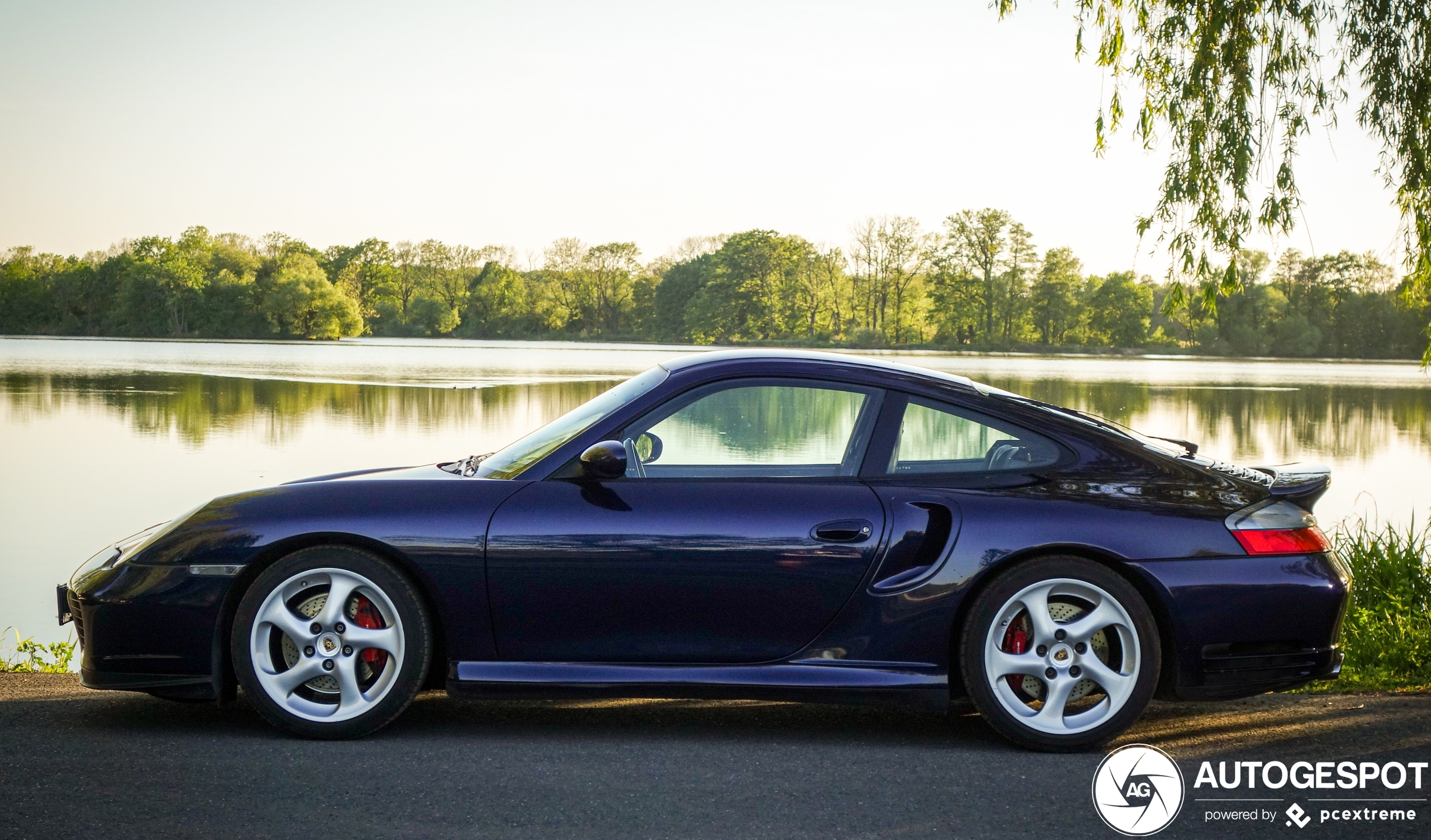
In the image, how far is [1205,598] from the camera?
12.2 feet

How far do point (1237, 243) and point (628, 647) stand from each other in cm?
594

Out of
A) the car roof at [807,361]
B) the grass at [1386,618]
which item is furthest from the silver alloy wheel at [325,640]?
the grass at [1386,618]

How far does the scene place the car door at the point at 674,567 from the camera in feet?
12.1

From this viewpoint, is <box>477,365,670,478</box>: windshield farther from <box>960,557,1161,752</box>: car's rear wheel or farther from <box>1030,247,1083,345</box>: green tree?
<box>1030,247,1083,345</box>: green tree

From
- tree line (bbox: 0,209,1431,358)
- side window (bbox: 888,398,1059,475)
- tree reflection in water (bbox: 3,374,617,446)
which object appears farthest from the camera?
tree line (bbox: 0,209,1431,358)

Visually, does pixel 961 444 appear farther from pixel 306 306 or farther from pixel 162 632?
pixel 306 306

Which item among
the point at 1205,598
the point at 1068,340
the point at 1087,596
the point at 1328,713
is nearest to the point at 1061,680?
the point at 1087,596

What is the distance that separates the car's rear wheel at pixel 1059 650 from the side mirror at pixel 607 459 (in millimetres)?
1243

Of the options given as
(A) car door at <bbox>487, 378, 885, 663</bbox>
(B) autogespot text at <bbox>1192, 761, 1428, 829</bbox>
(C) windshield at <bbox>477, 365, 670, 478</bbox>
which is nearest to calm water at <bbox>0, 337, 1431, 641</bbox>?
(B) autogespot text at <bbox>1192, 761, 1428, 829</bbox>

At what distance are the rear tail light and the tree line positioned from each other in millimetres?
82301

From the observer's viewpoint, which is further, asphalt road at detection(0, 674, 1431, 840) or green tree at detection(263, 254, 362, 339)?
green tree at detection(263, 254, 362, 339)

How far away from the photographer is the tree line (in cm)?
8906

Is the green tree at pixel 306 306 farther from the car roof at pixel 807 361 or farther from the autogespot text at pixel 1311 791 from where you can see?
the autogespot text at pixel 1311 791

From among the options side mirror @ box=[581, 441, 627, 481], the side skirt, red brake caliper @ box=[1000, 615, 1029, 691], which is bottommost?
the side skirt
